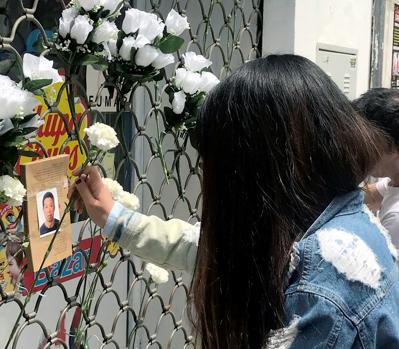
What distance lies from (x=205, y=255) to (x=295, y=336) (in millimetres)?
229

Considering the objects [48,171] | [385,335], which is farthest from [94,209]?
[385,335]

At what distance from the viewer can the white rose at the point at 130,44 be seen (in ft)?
4.58

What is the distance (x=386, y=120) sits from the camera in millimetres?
2146

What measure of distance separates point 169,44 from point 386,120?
3.29 ft

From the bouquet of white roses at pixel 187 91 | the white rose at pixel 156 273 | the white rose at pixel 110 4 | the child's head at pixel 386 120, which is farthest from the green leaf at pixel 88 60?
the child's head at pixel 386 120

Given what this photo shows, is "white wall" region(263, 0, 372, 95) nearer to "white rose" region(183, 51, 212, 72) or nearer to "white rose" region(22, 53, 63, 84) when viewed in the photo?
"white rose" region(183, 51, 212, 72)

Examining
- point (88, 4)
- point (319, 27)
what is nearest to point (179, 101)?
point (88, 4)

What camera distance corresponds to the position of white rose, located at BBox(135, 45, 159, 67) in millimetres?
1408

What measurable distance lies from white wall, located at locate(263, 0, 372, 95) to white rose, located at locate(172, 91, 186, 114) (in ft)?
2.98

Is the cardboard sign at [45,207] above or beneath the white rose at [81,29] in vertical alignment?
beneath

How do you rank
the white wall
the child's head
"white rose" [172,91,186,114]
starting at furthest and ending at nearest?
the white wall < the child's head < "white rose" [172,91,186,114]

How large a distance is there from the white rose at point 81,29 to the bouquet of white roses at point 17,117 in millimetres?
102

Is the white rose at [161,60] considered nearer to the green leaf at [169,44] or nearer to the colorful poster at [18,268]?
the green leaf at [169,44]

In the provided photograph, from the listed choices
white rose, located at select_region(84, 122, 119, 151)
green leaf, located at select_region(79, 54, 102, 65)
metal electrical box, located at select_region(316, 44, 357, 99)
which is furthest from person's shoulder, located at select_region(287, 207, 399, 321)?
metal electrical box, located at select_region(316, 44, 357, 99)
